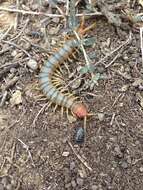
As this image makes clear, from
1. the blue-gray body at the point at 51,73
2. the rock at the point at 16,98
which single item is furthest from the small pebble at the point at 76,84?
the rock at the point at 16,98

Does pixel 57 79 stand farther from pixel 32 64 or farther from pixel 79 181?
pixel 79 181

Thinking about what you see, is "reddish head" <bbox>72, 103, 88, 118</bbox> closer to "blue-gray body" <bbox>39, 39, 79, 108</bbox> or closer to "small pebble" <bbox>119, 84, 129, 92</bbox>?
"blue-gray body" <bbox>39, 39, 79, 108</bbox>

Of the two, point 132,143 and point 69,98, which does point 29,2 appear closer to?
point 69,98

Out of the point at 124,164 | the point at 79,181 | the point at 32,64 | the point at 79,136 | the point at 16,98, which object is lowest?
the point at 79,181

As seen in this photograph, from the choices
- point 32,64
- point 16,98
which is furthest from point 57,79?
point 16,98

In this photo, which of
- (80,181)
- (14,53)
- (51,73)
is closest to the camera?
(80,181)

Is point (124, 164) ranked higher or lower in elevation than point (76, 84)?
lower

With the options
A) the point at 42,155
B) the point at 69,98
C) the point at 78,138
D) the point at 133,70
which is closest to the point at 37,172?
the point at 42,155
